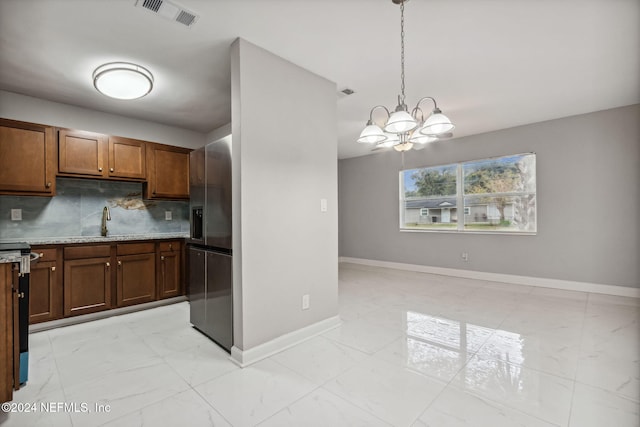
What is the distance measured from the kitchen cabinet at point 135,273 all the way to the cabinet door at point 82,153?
101cm

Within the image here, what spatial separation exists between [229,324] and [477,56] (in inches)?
129

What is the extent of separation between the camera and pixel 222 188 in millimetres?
2523

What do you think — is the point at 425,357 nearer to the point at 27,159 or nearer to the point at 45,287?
the point at 45,287

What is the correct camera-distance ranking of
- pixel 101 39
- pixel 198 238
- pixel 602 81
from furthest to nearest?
pixel 602 81
pixel 198 238
pixel 101 39

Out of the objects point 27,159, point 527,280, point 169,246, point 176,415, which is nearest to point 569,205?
point 527,280

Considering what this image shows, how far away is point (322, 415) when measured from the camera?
5.44 feet

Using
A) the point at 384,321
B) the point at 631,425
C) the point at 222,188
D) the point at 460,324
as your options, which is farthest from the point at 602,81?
the point at 222,188

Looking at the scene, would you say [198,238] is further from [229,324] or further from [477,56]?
[477,56]

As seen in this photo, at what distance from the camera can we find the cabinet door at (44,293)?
2945mm

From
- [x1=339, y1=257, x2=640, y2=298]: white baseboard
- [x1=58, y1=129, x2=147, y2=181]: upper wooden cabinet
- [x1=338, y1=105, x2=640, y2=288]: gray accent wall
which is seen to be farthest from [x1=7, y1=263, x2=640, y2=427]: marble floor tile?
[x1=58, y1=129, x2=147, y2=181]: upper wooden cabinet

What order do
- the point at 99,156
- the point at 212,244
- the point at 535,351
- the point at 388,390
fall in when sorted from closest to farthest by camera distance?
the point at 388,390
the point at 535,351
the point at 212,244
the point at 99,156

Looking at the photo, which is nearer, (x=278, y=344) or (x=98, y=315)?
(x=278, y=344)

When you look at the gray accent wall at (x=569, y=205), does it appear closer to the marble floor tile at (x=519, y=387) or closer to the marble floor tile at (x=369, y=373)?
the marble floor tile at (x=369, y=373)

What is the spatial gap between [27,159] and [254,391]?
346 cm
